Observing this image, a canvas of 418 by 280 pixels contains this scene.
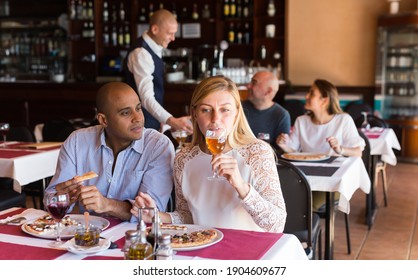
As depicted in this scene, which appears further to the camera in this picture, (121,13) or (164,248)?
(121,13)

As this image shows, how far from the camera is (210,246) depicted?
1.94 m

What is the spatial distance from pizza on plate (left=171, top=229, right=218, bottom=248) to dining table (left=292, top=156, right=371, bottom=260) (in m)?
1.49

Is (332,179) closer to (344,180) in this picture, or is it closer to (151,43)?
(344,180)

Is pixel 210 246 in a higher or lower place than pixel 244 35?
lower

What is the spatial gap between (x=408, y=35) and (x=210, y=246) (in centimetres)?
726

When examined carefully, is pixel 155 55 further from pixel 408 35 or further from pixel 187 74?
pixel 408 35

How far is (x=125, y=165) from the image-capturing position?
263 centimetres

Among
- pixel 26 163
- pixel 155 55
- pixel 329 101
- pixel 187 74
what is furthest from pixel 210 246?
pixel 187 74

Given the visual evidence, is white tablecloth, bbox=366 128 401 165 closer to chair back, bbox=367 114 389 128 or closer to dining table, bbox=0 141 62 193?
chair back, bbox=367 114 389 128

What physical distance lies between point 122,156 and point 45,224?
0.53m

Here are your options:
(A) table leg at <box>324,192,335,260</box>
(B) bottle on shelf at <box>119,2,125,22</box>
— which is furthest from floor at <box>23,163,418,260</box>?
(B) bottle on shelf at <box>119,2,125,22</box>

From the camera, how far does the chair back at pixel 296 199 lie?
3.06m

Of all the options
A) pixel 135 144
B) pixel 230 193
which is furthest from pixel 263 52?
pixel 230 193
